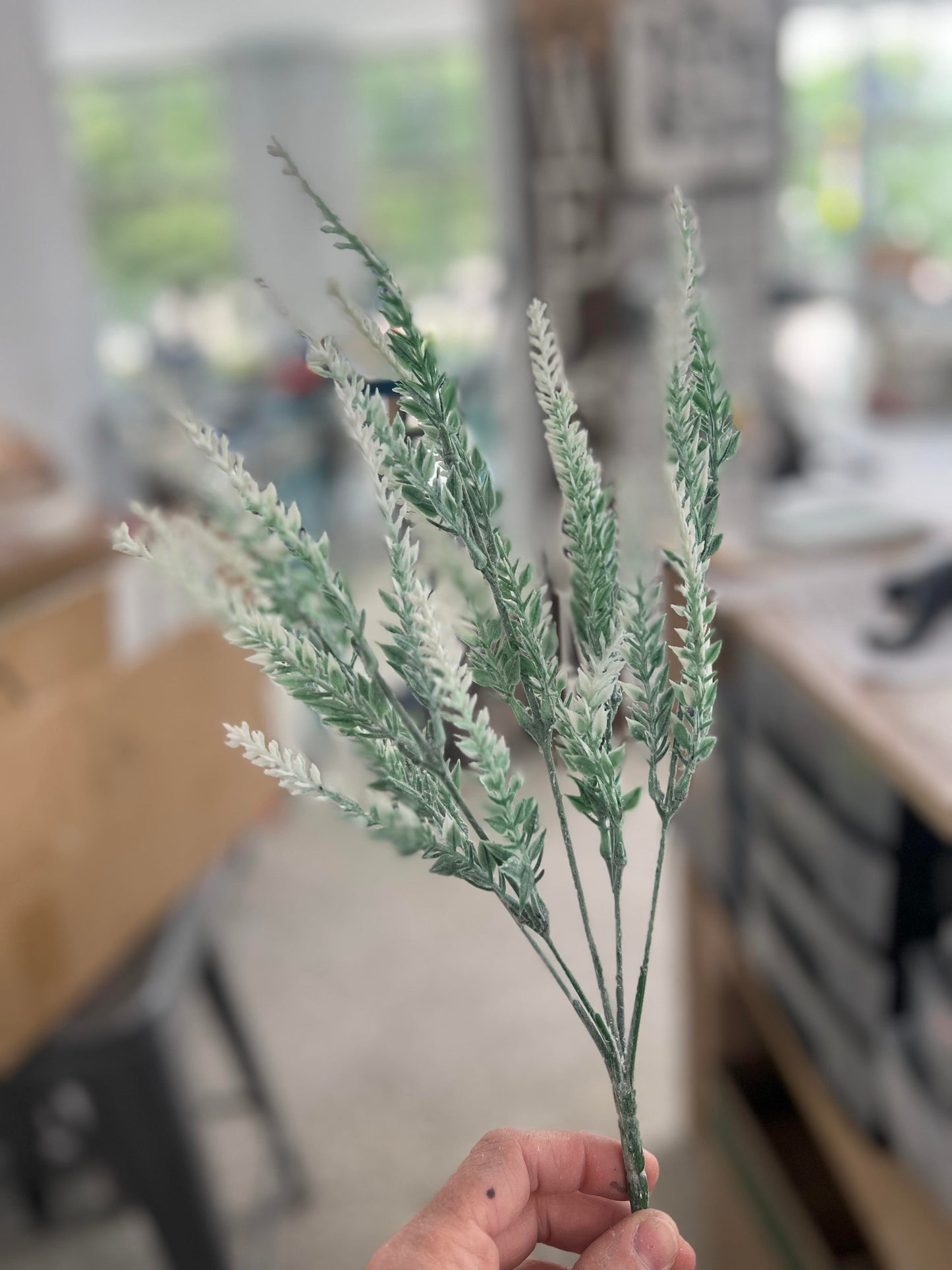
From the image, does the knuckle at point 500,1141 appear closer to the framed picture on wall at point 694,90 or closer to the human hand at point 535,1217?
the human hand at point 535,1217

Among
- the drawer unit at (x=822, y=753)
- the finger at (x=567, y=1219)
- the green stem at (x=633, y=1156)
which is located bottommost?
the drawer unit at (x=822, y=753)

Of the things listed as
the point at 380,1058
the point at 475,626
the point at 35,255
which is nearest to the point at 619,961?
the point at 475,626

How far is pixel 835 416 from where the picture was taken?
2.76 m

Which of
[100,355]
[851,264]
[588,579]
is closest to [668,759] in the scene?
[588,579]

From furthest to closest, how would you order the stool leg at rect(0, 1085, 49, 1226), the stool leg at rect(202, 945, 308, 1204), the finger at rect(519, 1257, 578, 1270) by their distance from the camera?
the stool leg at rect(202, 945, 308, 1204), the stool leg at rect(0, 1085, 49, 1226), the finger at rect(519, 1257, 578, 1270)

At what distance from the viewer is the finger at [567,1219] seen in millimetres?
384

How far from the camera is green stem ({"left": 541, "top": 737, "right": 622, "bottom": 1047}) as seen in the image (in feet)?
1.13

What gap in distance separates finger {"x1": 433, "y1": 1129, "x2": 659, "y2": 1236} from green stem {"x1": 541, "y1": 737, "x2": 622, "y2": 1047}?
55 mm

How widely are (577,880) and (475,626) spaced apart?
86 millimetres

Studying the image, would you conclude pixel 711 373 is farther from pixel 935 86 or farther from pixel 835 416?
pixel 935 86

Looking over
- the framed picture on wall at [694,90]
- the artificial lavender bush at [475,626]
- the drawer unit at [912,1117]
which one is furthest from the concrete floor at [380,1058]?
the framed picture on wall at [694,90]

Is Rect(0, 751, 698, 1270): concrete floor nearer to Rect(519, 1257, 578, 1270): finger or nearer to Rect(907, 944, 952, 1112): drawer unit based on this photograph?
Rect(907, 944, 952, 1112): drawer unit

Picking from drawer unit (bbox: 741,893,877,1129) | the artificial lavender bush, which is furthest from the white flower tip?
drawer unit (bbox: 741,893,877,1129)

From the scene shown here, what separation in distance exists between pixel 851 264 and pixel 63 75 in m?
6.39
